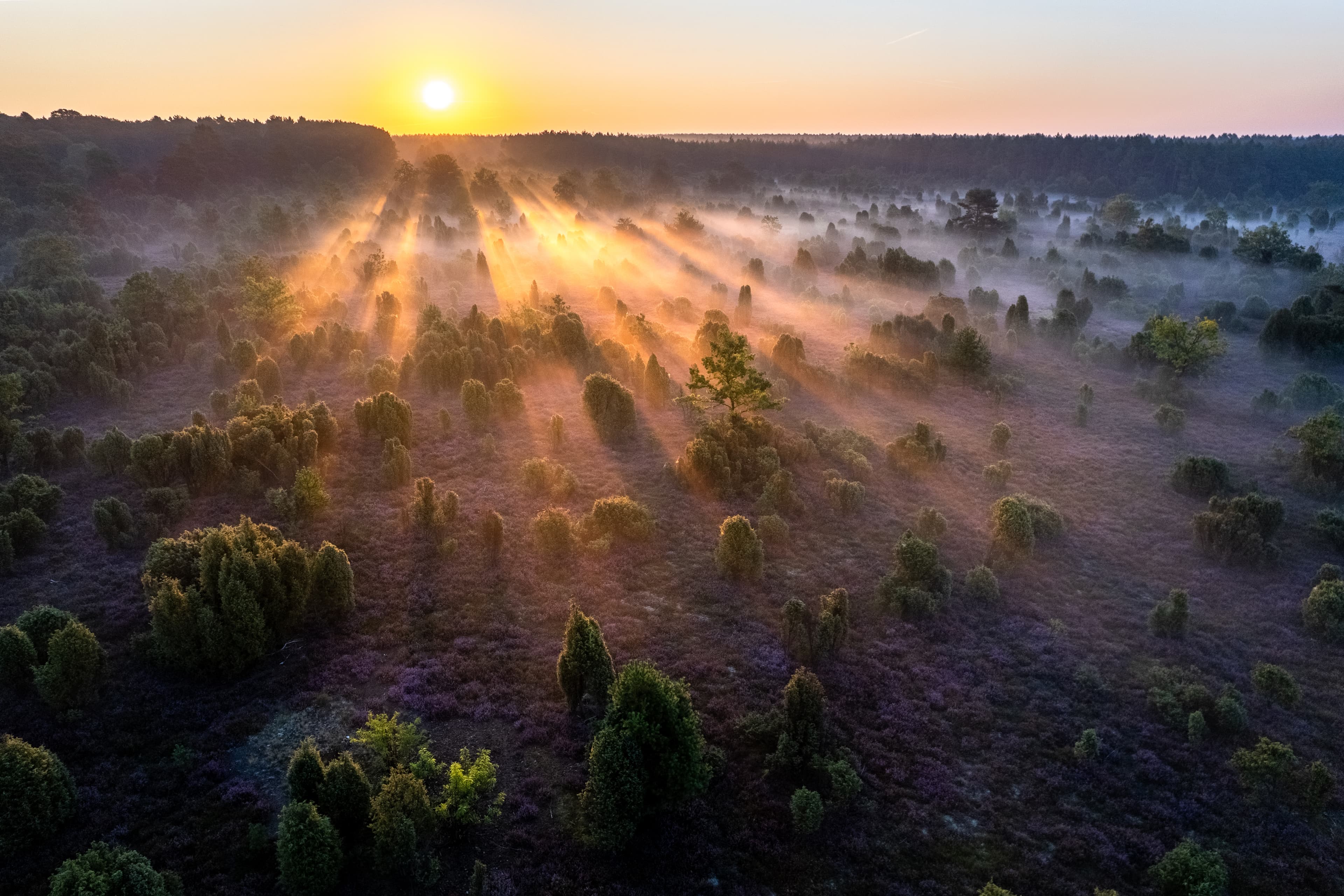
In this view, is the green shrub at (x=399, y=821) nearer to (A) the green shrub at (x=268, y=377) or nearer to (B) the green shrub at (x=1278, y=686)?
(B) the green shrub at (x=1278, y=686)

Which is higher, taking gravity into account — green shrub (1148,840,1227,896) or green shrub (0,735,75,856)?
green shrub (0,735,75,856)

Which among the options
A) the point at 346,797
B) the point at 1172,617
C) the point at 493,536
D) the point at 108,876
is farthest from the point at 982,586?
the point at 108,876

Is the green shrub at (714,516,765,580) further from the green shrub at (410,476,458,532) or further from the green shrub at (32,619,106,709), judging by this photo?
the green shrub at (32,619,106,709)

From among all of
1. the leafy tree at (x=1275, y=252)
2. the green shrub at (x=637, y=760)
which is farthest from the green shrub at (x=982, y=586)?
the leafy tree at (x=1275, y=252)

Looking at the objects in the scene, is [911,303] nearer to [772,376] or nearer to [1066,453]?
[772,376]

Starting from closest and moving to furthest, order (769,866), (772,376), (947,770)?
(769,866) < (947,770) < (772,376)

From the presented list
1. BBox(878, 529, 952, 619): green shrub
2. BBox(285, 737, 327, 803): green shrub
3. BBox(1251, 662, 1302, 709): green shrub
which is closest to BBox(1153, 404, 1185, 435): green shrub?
BBox(1251, 662, 1302, 709): green shrub

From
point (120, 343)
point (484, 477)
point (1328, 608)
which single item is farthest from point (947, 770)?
point (120, 343)
